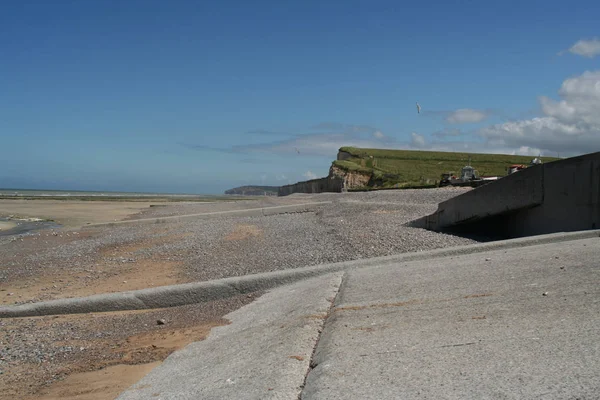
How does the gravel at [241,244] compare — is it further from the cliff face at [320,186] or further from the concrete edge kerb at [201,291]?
the cliff face at [320,186]

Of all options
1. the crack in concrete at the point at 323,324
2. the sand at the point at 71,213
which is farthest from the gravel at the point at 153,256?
the sand at the point at 71,213

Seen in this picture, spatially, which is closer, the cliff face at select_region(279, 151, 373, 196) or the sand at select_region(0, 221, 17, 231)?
the sand at select_region(0, 221, 17, 231)

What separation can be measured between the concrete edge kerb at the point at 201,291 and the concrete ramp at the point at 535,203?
50.5 inches

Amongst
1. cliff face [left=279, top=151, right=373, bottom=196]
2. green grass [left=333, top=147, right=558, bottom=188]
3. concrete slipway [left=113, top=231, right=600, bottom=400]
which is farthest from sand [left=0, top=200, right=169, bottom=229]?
green grass [left=333, top=147, right=558, bottom=188]

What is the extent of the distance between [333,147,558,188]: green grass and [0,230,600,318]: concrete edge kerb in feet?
134

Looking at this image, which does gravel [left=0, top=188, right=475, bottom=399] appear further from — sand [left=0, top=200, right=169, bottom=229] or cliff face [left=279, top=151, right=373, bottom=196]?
cliff face [left=279, top=151, right=373, bottom=196]

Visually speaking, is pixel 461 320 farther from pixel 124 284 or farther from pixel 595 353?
pixel 124 284

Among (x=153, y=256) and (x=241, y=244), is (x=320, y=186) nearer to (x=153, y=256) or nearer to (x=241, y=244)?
(x=241, y=244)

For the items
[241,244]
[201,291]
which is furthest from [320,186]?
[201,291]

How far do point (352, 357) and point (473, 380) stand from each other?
3.64 feet

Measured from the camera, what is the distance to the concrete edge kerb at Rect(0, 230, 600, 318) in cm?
941

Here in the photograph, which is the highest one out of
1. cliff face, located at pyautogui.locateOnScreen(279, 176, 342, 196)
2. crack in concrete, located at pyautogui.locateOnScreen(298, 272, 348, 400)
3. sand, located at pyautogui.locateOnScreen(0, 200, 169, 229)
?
cliff face, located at pyautogui.locateOnScreen(279, 176, 342, 196)

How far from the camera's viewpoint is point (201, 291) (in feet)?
31.6

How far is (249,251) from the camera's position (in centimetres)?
1359
